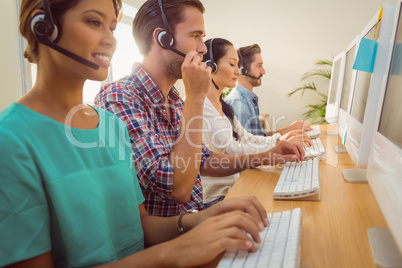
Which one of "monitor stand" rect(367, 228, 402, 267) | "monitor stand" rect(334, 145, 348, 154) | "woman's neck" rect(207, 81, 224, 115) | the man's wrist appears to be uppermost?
"woman's neck" rect(207, 81, 224, 115)

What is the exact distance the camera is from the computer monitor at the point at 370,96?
81cm

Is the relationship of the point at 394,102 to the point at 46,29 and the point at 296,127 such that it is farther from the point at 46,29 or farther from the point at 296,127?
the point at 296,127

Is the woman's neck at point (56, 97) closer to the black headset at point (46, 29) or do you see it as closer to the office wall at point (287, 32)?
the black headset at point (46, 29)

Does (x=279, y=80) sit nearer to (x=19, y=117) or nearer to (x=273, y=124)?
(x=273, y=124)

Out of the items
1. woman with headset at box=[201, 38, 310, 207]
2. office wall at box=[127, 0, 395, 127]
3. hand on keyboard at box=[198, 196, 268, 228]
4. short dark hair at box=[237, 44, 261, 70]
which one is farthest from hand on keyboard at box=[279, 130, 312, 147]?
office wall at box=[127, 0, 395, 127]

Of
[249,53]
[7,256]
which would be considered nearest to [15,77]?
[249,53]

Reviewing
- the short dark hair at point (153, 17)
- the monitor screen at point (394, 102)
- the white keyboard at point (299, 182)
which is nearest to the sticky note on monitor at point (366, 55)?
the monitor screen at point (394, 102)

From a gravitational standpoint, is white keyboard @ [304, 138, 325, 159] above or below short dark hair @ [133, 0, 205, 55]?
below

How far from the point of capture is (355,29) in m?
3.62

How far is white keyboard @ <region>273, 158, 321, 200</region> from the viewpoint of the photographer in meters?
0.87

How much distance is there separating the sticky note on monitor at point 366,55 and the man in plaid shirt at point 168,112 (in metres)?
0.44

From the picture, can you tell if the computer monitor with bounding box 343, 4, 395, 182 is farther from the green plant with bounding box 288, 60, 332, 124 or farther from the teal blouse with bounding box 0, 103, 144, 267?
the green plant with bounding box 288, 60, 332, 124

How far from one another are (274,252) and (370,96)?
21.7 inches

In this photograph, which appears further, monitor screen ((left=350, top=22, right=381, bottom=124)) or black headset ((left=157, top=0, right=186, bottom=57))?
black headset ((left=157, top=0, right=186, bottom=57))
